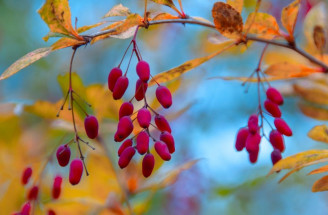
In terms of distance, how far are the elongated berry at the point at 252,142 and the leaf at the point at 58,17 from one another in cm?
38

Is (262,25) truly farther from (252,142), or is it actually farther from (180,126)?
(180,126)

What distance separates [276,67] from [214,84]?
142 centimetres

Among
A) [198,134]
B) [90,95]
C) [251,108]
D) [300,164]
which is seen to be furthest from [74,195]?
[251,108]

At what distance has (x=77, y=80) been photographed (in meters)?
1.14

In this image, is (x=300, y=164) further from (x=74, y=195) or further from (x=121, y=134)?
(x=74, y=195)

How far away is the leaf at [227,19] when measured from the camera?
0.81 m

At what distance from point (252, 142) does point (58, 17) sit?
1.43 ft

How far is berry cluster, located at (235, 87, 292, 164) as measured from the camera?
0.94 m

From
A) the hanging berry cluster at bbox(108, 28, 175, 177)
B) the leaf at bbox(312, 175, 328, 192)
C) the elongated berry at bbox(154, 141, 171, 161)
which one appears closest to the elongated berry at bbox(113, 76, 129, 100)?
the hanging berry cluster at bbox(108, 28, 175, 177)

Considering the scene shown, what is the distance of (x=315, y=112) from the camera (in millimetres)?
1148

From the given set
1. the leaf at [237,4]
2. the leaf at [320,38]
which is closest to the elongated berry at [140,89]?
the leaf at [237,4]

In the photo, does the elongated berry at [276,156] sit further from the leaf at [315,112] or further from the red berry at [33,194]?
the red berry at [33,194]

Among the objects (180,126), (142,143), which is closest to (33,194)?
(142,143)

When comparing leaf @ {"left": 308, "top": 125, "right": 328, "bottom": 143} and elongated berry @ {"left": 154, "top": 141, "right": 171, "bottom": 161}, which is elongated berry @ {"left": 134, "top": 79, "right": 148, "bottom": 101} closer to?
elongated berry @ {"left": 154, "top": 141, "right": 171, "bottom": 161}
